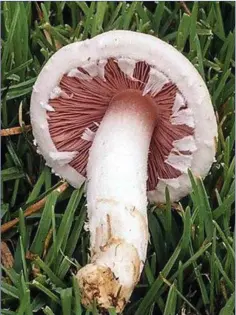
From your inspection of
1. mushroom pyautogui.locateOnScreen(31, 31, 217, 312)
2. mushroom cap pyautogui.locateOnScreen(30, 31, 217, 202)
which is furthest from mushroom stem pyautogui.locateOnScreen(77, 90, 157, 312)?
mushroom cap pyautogui.locateOnScreen(30, 31, 217, 202)

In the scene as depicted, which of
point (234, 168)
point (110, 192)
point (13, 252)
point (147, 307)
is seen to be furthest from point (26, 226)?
point (234, 168)

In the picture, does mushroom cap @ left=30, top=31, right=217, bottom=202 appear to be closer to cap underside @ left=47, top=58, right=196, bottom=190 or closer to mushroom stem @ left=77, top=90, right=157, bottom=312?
cap underside @ left=47, top=58, right=196, bottom=190

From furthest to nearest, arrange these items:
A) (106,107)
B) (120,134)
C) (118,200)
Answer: (106,107), (120,134), (118,200)

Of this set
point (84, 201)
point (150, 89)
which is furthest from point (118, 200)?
point (150, 89)

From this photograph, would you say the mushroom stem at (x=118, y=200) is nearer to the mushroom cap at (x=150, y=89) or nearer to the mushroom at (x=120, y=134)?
the mushroom at (x=120, y=134)

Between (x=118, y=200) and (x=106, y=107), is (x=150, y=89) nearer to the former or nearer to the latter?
(x=106, y=107)

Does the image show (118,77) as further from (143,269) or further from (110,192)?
(143,269)
